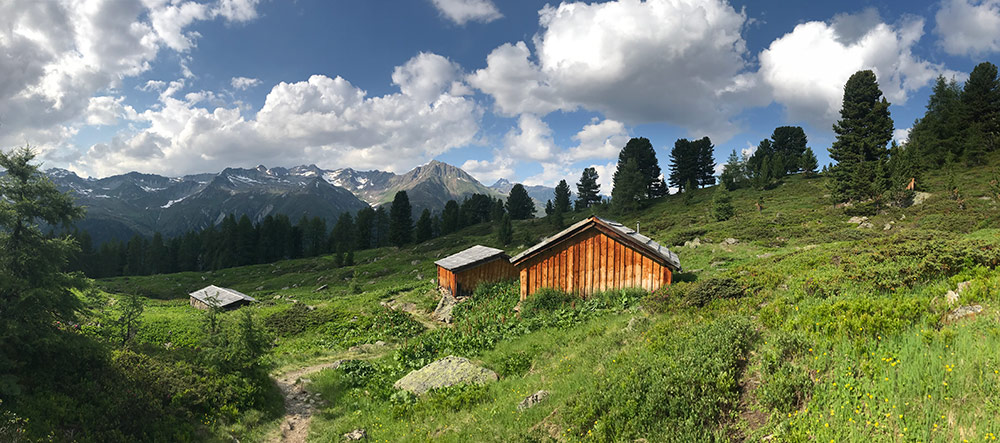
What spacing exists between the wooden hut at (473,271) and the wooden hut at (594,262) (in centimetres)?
881

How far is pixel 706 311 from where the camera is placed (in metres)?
11.9

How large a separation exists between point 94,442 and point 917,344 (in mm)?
16780

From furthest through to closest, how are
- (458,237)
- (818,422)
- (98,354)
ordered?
(458,237) → (98,354) → (818,422)

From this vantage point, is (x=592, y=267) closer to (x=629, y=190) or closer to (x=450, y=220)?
(x=629, y=190)

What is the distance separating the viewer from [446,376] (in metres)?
12.2

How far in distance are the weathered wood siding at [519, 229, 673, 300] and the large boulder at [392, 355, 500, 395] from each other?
27.5ft

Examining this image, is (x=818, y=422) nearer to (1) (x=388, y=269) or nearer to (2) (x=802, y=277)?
(2) (x=802, y=277)

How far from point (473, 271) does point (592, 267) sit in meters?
12.1

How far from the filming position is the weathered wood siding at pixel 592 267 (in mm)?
18578

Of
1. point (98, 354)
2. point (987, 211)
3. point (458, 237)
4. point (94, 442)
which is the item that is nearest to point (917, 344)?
point (94, 442)

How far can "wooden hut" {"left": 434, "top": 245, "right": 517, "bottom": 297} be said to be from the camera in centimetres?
2877

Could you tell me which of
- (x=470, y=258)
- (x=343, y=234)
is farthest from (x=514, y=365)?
(x=343, y=234)

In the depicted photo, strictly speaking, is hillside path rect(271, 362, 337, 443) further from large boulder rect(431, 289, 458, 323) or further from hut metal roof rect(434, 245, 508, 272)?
hut metal roof rect(434, 245, 508, 272)

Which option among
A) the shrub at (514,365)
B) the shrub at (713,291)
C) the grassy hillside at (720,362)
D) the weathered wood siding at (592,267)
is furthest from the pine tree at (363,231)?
the shrub at (713,291)
